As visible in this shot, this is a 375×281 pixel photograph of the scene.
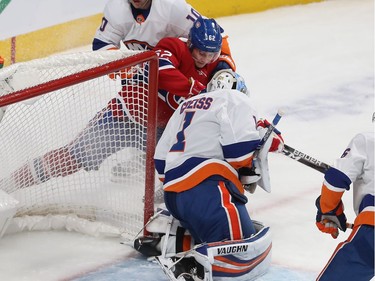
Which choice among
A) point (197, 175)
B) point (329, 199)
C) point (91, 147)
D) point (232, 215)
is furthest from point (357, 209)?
point (91, 147)

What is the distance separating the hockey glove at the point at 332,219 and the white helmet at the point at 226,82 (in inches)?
26.8

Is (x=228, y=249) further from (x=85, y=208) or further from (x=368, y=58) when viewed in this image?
(x=368, y=58)

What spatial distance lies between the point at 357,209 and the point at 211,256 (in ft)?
1.55

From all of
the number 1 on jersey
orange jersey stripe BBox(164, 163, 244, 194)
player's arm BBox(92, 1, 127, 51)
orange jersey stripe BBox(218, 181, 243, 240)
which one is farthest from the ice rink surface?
player's arm BBox(92, 1, 127, 51)

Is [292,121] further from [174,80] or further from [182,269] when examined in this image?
[182,269]

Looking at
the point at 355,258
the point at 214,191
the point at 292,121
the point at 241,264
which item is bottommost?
the point at 292,121

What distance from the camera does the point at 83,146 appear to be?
11.5ft

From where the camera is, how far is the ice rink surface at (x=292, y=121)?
3.20 metres

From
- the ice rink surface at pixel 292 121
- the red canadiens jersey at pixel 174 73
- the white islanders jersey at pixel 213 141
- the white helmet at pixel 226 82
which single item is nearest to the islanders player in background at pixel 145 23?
the red canadiens jersey at pixel 174 73

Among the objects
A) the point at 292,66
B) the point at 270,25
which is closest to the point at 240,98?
the point at 292,66

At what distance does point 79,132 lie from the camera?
3.52 m

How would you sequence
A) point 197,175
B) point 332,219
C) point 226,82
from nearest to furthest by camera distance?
point 332,219 → point 197,175 → point 226,82

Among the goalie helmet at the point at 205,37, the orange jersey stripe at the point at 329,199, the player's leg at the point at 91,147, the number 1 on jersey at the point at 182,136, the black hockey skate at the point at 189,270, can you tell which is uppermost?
the goalie helmet at the point at 205,37

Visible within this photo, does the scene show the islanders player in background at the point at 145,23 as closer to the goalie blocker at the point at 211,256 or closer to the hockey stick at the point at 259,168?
the hockey stick at the point at 259,168
